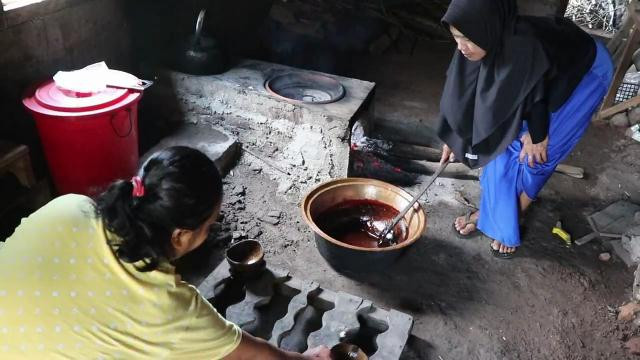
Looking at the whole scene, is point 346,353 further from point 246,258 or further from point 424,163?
point 424,163

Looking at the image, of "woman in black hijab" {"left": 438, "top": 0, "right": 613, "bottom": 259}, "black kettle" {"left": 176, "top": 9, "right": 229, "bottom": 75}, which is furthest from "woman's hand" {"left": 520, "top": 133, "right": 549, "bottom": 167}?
"black kettle" {"left": 176, "top": 9, "right": 229, "bottom": 75}

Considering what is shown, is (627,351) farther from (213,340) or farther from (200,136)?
(200,136)

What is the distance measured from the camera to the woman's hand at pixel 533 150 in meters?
2.75

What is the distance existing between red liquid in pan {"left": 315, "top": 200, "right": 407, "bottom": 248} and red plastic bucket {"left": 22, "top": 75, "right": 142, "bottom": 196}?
48.5 inches

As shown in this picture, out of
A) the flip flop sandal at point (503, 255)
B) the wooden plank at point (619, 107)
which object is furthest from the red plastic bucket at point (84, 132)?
the wooden plank at point (619, 107)

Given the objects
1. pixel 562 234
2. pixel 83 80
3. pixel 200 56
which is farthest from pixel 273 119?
pixel 562 234

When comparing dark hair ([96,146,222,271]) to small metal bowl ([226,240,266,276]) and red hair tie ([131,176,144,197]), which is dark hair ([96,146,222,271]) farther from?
small metal bowl ([226,240,266,276])

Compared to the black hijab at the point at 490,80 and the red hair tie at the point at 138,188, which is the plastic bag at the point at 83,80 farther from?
the black hijab at the point at 490,80

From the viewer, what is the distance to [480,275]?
3.06 m

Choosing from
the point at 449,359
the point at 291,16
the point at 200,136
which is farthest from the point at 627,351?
the point at 291,16

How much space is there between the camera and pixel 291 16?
5.72 metres

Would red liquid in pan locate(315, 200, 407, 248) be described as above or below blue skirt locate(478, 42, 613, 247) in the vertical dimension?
below

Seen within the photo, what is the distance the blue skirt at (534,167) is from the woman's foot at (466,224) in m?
0.08

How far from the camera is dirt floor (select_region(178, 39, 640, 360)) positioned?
264 centimetres
